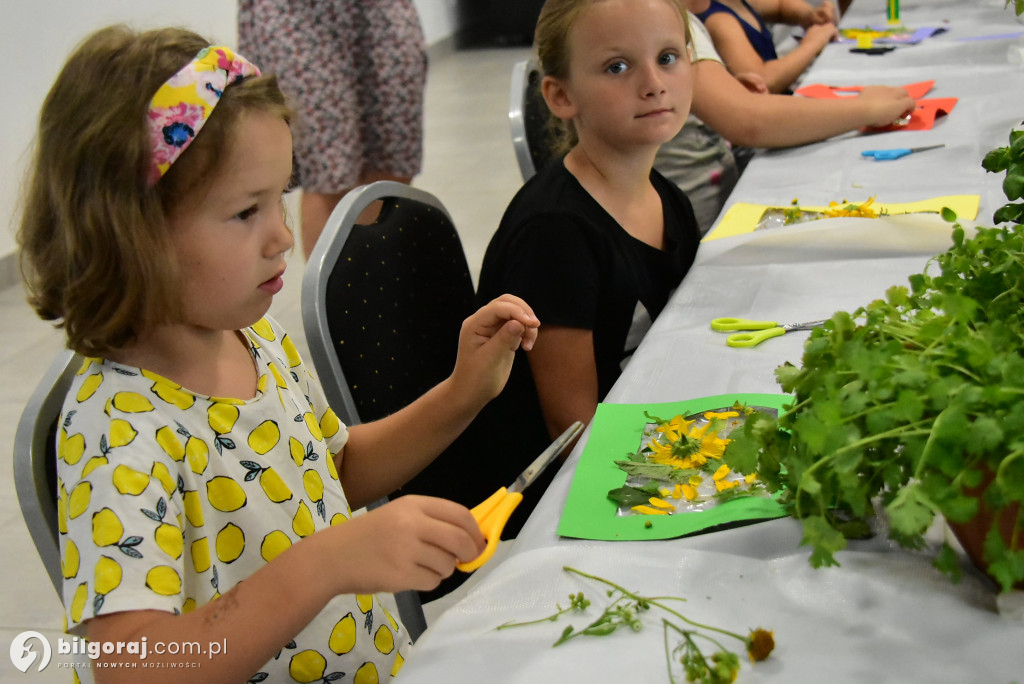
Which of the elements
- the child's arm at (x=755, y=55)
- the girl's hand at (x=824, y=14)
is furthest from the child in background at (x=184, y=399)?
the girl's hand at (x=824, y=14)

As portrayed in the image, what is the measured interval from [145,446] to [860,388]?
578 millimetres

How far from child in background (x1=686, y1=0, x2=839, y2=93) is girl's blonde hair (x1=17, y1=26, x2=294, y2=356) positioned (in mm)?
1856

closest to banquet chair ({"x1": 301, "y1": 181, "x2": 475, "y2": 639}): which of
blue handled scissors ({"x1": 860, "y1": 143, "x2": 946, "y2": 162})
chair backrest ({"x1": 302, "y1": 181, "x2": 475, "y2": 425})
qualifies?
chair backrest ({"x1": 302, "y1": 181, "x2": 475, "y2": 425})

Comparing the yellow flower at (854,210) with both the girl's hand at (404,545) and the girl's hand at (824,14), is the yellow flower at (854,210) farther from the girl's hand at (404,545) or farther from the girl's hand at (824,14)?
the girl's hand at (824,14)

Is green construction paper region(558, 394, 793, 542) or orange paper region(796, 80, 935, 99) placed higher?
green construction paper region(558, 394, 793, 542)

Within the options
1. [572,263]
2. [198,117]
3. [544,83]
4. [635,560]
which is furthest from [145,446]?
[544,83]

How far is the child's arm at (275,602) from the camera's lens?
74 centimetres

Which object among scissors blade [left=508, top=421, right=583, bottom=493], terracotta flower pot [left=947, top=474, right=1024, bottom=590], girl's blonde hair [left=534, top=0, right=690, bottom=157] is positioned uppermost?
girl's blonde hair [left=534, top=0, right=690, bottom=157]

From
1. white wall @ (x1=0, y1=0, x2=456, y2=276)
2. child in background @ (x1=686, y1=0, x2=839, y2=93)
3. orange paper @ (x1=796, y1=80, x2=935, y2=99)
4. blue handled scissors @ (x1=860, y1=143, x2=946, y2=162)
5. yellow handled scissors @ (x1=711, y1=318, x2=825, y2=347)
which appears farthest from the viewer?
white wall @ (x1=0, y1=0, x2=456, y2=276)

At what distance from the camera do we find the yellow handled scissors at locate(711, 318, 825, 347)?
1.15 meters

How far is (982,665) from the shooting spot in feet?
2.07

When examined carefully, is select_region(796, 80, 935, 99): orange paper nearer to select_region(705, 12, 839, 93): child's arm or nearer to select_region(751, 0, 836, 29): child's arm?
select_region(705, 12, 839, 93): child's arm

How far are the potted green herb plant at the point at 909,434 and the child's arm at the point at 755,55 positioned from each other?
1868 millimetres

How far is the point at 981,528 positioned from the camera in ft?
2.17
